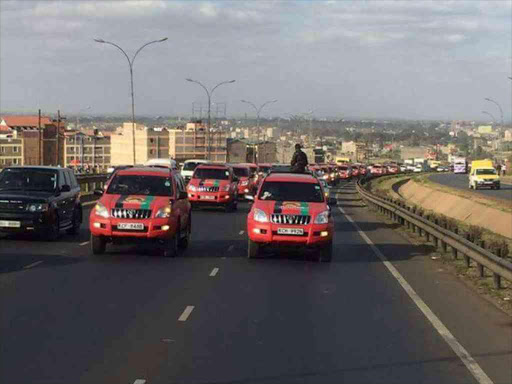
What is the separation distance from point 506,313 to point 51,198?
38.5 feet

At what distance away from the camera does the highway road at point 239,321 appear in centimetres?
801

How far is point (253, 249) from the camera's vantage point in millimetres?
17562

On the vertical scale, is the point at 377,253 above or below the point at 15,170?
below

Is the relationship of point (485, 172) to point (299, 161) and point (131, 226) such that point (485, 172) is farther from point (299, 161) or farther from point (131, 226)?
point (131, 226)

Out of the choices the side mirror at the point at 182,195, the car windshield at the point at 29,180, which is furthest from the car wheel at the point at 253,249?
the car windshield at the point at 29,180

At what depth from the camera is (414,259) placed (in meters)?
18.6

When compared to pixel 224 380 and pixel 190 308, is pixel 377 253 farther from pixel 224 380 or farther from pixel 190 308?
pixel 224 380

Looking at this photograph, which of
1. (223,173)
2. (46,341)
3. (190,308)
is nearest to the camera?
(46,341)

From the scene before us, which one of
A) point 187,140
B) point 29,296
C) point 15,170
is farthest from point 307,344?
point 187,140

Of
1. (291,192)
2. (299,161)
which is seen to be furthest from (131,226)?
(299,161)

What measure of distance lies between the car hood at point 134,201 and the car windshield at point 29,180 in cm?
358

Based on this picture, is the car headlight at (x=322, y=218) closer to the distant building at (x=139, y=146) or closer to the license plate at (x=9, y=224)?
the license plate at (x=9, y=224)

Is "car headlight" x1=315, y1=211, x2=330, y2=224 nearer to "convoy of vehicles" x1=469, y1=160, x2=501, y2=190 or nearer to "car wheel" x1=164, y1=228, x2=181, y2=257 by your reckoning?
"car wheel" x1=164, y1=228, x2=181, y2=257

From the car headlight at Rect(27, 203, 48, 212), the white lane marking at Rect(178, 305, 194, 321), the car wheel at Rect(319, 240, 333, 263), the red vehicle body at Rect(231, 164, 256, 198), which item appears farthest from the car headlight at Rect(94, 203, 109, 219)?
the red vehicle body at Rect(231, 164, 256, 198)
